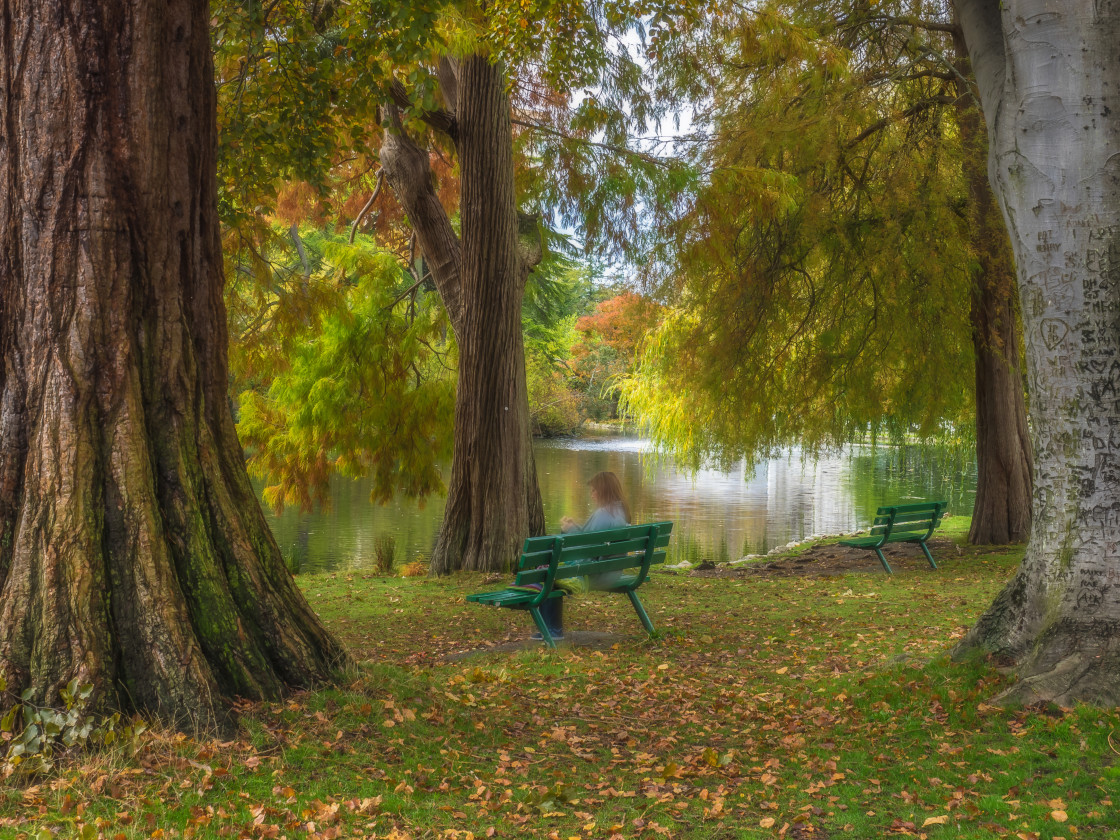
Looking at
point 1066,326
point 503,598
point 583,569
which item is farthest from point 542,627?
point 1066,326

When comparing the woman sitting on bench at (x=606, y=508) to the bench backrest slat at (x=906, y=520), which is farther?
the bench backrest slat at (x=906, y=520)

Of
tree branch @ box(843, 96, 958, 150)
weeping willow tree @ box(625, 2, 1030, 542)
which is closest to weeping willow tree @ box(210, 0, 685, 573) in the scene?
weeping willow tree @ box(625, 2, 1030, 542)

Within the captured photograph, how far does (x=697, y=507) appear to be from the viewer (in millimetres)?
22266

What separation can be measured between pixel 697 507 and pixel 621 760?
1853 centimetres

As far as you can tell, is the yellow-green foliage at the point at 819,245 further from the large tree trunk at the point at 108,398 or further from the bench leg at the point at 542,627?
the large tree trunk at the point at 108,398

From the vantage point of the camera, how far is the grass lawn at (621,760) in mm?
3111

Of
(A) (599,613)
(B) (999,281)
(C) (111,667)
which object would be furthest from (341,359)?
(C) (111,667)

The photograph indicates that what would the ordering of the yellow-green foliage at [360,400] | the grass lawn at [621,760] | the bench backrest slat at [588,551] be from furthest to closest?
the yellow-green foliage at [360,400]
the bench backrest slat at [588,551]
the grass lawn at [621,760]

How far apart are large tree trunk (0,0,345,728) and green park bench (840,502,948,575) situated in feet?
25.0

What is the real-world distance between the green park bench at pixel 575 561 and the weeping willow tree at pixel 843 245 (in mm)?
4507

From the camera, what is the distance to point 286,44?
6.38 m

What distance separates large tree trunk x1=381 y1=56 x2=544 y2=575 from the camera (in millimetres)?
9586

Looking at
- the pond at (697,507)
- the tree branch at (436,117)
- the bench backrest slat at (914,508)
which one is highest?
the tree branch at (436,117)

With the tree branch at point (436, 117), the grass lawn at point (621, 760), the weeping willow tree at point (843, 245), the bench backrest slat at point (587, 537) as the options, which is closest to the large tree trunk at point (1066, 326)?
the grass lawn at point (621, 760)
